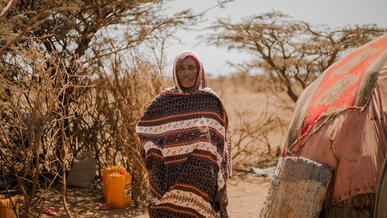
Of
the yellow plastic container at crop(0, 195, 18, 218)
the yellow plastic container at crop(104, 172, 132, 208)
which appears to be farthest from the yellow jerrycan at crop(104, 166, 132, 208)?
the yellow plastic container at crop(0, 195, 18, 218)

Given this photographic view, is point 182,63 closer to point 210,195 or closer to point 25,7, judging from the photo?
point 210,195

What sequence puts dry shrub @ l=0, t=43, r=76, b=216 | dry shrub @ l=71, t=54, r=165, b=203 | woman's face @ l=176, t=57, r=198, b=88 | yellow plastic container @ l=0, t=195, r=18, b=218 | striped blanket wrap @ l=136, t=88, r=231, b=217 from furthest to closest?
dry shrub @ l=71, t=54, r=165, b=203 → yellow plastic container @ l=0, t=195, r=18, b=218 → dry shrub @ l=0, t=43, r=76, b=216 → woman's face @ l=176, t=57, r=198, b=88 → striped blanket wrap @ l=136, t=88, r=231, b=217

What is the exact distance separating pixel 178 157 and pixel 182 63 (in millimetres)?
768

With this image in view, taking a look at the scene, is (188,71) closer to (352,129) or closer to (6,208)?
(352,129)

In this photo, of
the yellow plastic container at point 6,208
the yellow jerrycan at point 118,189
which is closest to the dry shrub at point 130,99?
the yellow jerrycan at point 118,189

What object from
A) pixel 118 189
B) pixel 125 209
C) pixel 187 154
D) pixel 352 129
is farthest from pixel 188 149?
pixel 125 209

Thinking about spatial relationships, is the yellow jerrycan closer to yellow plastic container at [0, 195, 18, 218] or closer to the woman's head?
yellow plastic container at [0, 195, 18, 218]

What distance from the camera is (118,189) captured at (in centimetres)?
431

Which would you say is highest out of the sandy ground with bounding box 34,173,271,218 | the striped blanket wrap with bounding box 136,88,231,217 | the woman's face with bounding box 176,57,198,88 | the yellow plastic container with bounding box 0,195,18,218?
the woman's face with bounding box 176,57,198,88

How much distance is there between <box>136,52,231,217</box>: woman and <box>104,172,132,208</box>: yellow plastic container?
69.0 inches

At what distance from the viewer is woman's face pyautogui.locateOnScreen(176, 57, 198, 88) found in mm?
2602

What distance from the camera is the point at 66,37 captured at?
4.54m

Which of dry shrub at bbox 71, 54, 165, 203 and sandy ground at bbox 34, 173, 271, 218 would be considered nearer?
sandy ground at bbox 34, 173, 271, 218

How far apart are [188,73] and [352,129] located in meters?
1.31
